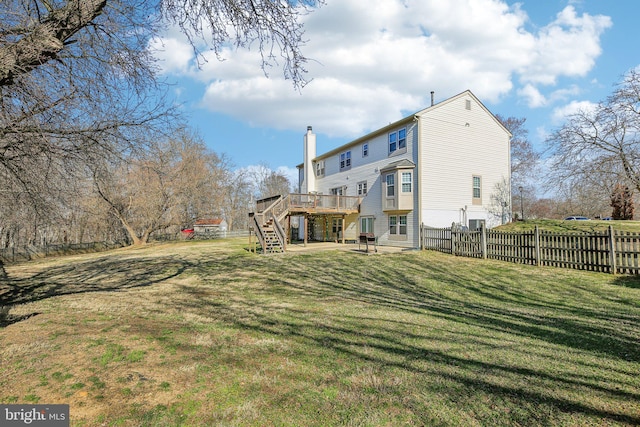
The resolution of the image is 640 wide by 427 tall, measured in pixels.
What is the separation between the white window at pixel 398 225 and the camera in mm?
18953

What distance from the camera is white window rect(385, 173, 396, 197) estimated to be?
19047 millimetres

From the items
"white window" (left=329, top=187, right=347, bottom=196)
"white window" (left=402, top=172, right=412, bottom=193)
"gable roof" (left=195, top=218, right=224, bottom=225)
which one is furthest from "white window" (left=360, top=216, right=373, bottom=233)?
"gable roof" (left=195, top=218, right=224, bottom=225)

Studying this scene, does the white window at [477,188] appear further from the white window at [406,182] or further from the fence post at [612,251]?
the fence post at [612,251]

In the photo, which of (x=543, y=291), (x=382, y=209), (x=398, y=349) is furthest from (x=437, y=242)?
(x=398, y=349)

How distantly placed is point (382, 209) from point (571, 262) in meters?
10.6

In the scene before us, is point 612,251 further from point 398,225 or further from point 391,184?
point 391,184

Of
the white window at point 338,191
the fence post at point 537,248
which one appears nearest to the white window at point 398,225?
the white window at point 338,191

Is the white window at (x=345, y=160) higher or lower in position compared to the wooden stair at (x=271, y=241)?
higher

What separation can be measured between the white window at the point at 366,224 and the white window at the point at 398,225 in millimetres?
1986

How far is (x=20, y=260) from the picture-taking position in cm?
2359

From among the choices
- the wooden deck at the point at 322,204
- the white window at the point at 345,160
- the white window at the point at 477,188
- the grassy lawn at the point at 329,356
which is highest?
the white window at the point at 345,160

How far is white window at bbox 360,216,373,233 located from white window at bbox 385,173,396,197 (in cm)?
287

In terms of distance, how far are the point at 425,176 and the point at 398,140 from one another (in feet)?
10.0

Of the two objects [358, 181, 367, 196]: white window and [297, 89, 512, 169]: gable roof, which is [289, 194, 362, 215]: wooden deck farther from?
[297, 89, 512, 169]: gable roof
